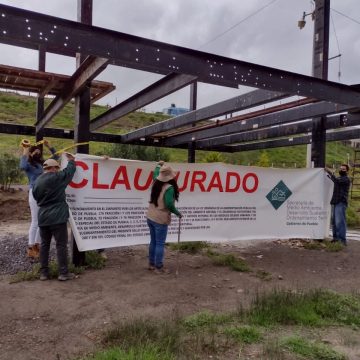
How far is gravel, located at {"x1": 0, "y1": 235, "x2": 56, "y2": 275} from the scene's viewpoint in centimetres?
662

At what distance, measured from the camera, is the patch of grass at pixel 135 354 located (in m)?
3.38

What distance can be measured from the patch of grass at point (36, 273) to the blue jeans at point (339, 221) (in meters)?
6.15

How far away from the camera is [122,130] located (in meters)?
36.7

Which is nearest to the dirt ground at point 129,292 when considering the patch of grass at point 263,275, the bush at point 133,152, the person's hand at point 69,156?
the patch of grass at point 263,275

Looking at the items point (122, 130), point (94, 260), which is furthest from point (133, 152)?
point (122, 130)

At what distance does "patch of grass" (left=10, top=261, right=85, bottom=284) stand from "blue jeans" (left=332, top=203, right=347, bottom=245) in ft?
20.2

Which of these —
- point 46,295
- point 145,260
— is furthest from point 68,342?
point 145,260

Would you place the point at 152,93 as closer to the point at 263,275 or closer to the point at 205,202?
the point at 205,202

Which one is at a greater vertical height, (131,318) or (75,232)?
(75,232)

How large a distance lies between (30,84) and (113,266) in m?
3.70

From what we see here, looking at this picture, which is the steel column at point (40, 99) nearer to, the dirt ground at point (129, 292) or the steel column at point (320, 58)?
the dirt ground at point (129, 292)

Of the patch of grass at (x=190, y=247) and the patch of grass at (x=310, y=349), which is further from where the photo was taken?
the patch of grass at (x=190, y=247)

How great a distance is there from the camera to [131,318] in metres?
4.66

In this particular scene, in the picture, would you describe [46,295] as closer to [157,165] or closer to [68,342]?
[68,342]
